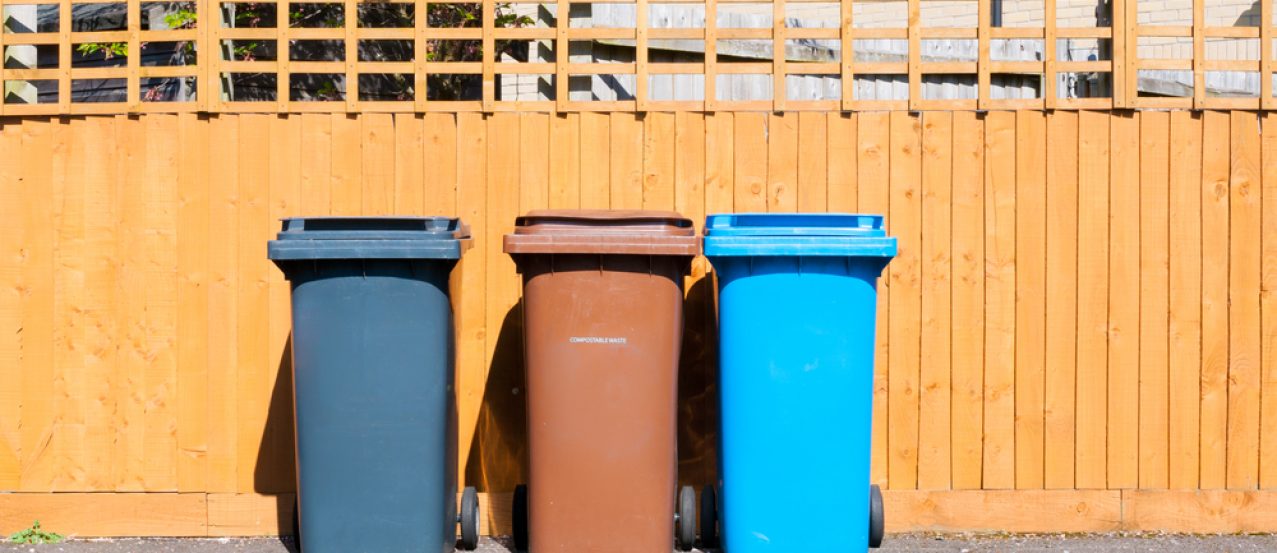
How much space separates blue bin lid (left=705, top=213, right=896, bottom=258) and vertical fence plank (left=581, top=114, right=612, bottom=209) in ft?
2.33

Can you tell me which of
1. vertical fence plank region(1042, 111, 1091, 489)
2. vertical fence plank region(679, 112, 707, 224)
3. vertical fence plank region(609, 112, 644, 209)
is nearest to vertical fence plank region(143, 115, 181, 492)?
vertical fence plank region(609, 112, 644, 209)

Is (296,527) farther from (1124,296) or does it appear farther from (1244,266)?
(1244,266)

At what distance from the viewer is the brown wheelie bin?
5.36 meters

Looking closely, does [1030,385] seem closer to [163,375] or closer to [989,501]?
[989,501]

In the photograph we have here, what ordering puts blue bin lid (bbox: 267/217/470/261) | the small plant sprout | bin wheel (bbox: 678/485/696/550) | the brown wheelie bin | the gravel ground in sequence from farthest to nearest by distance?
the small plant sprout
the gravel ground
bin wheel (bbox: 678/485/696/550)
the brown wheelie bin
blue bin lid (bbox: 267/217/470/261)

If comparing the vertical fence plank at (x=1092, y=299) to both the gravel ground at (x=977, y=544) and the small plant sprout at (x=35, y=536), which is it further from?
the small plant sprout at (x=35, y=536)

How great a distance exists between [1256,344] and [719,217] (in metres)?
2.69

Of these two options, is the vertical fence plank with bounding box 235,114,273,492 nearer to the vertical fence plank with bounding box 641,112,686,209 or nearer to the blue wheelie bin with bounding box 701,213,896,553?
the vertical fence plank with bounding box 641,112,686,209

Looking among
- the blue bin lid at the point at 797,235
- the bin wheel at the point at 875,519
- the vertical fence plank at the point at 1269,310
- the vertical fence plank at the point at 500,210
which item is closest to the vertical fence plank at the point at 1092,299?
the vertical fence plank at the point at 1269,310

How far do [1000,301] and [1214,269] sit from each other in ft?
3.36

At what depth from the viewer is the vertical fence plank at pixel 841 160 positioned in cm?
603

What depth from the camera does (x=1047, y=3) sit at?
19.9 feet

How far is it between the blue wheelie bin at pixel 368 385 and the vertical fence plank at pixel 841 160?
1849 millimetres

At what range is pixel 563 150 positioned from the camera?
6.06m
